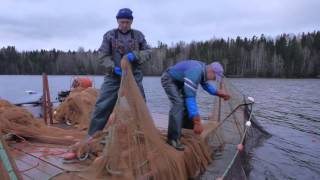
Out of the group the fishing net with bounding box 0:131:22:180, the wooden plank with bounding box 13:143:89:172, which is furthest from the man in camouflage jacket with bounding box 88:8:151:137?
the fishing net with bounding box 0:131:22:180

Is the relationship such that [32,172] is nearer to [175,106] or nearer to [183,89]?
[175,106]

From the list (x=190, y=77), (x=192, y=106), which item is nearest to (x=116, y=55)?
(x=190, y=77)

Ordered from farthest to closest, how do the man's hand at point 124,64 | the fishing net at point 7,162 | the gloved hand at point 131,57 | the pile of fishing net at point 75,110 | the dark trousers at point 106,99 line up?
the pile of fishing net at point 75,110 < the dark trousers at point 106,99 < the gloved hand at point 131,57 < the man's hand at point 124,64 < the fishing net at point 7,162

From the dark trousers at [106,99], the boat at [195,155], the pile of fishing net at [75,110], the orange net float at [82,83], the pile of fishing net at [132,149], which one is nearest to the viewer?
the pile of fishing net at [132,149]

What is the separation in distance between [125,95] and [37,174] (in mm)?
1504

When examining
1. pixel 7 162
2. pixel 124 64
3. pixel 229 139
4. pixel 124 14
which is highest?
pixel 124 14

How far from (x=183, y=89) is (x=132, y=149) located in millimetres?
1577

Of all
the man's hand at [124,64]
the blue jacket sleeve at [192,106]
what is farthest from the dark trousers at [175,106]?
the man's hand at [124,64]

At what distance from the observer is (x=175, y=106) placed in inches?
193

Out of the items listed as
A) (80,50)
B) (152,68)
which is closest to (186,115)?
(152,68)

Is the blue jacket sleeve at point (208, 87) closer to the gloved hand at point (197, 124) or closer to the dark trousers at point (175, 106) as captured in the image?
the dark trousers at point (175, 106)

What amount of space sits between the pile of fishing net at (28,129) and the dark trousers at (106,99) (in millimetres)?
870

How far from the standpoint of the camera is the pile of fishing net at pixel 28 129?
221 inches

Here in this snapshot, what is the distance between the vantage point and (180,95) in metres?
5.17
